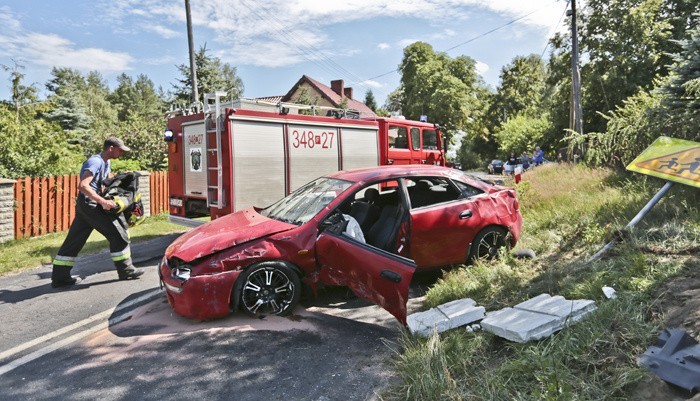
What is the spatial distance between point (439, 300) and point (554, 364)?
1889 millimetres

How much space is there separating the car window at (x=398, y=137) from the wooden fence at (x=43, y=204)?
7.23 metres

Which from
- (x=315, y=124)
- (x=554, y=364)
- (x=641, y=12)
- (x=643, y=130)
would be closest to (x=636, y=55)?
(x=641, y=12)

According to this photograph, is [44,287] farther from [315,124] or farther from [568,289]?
[568,289]

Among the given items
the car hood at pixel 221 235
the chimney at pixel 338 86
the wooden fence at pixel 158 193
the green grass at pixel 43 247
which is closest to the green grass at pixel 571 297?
the car hood at pixel 221 235

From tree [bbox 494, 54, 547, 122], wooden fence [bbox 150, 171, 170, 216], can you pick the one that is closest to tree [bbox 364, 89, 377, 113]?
tree [bbox 494, 54, 547, 122]

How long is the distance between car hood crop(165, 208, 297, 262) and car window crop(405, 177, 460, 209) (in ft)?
5.56

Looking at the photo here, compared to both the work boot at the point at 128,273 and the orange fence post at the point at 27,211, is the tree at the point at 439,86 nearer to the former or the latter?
the orange fence post at the point at 27,211

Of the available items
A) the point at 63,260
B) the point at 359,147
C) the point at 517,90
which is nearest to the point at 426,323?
the point at 63,260

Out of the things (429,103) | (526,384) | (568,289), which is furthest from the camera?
(429,103)

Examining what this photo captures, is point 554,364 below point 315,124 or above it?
below

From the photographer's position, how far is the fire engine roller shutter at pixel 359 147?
29.8ft

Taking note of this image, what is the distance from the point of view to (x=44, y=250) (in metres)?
7.99

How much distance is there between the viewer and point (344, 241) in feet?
13.3

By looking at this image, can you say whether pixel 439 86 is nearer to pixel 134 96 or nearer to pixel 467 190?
pixel 467 190
